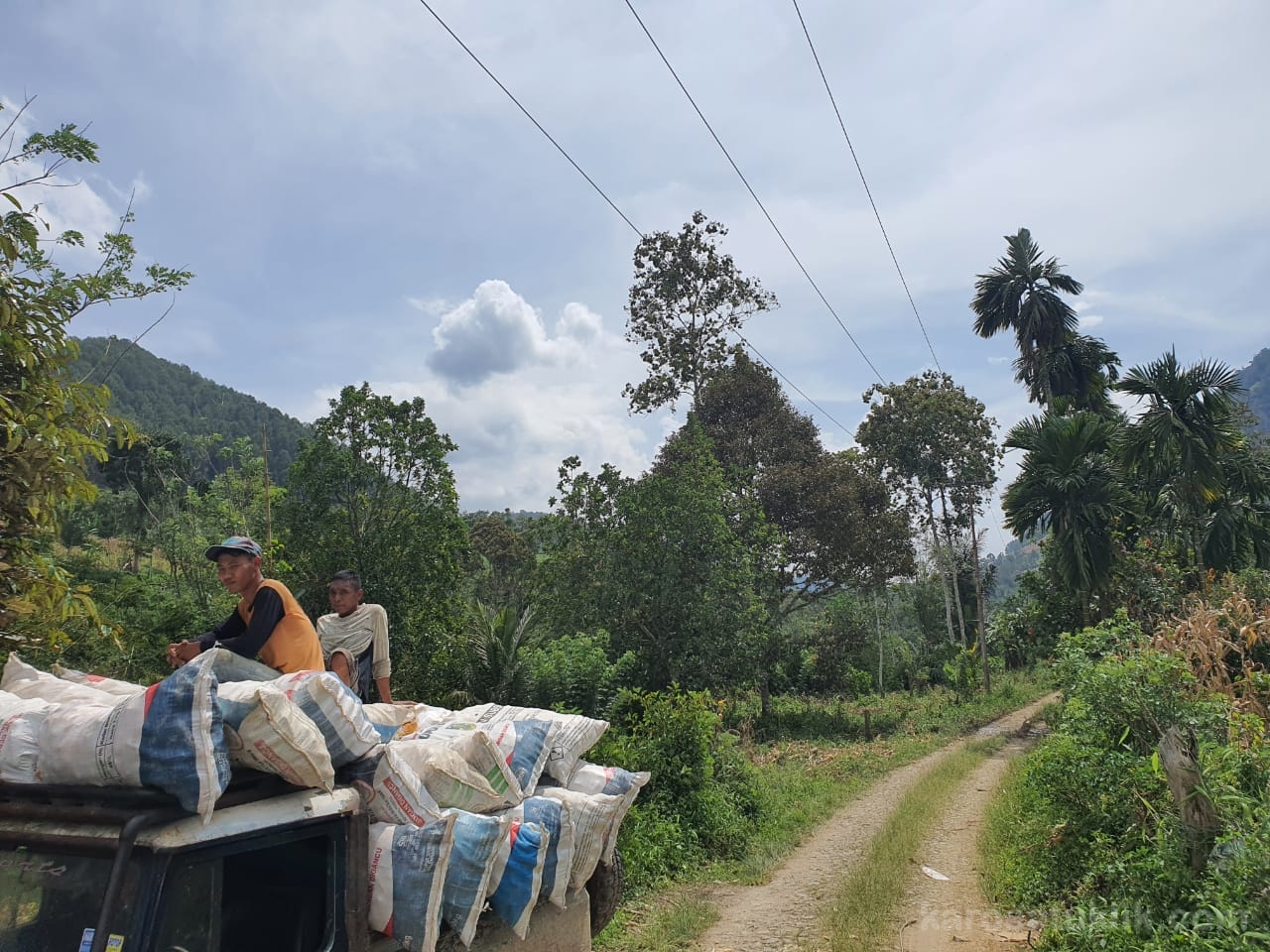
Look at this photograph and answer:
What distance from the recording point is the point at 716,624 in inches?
622

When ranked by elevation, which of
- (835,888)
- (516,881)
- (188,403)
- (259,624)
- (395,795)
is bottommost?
(835,888)

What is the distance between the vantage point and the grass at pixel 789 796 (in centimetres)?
640

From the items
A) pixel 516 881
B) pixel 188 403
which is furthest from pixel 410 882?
pixel 188 403

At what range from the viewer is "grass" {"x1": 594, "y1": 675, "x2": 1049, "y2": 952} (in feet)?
21.0

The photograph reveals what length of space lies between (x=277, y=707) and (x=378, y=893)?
2.52ft

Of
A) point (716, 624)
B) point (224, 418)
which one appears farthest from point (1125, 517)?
point (224, 418)

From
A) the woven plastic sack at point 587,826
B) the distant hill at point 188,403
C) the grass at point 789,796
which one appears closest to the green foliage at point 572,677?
the grass at point 789,796

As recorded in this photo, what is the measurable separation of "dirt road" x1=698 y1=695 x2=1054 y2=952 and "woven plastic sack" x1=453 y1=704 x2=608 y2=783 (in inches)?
101

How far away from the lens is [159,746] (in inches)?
89.0

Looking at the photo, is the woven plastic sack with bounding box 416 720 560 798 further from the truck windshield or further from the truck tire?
the truck windshield

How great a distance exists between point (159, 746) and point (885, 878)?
6946mm

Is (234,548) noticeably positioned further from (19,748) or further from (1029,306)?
(1029,306)

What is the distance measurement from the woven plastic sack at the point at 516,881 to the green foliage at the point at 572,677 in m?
6.49

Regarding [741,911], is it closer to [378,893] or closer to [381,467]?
[378,893]
